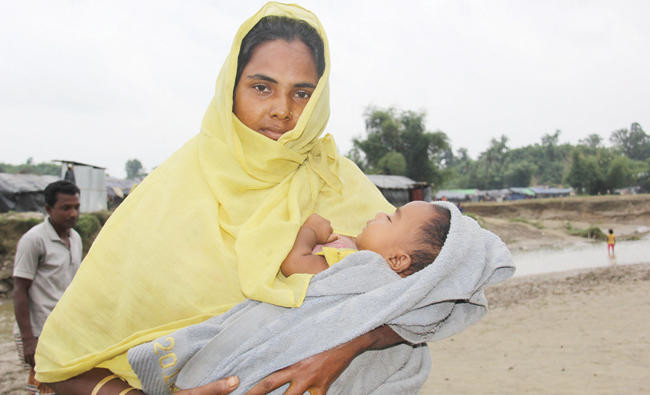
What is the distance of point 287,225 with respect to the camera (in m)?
1.49

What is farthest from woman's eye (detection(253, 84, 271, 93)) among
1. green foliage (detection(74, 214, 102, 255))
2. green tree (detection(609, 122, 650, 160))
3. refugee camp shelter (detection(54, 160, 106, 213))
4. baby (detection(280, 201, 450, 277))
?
green tree (detection(609, 122, 650, 160))

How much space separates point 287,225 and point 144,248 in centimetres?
45

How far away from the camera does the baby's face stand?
5.07 feet

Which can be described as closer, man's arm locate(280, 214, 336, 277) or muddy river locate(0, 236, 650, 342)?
man's arm locate(280, 214, 336, 277)

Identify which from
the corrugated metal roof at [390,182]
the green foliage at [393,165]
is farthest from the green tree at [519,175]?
the corrugated metal roof at [390,182]

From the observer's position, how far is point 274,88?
166 centimetres

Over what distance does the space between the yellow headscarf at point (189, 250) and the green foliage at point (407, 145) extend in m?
35.0

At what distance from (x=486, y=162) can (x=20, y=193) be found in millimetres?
72898

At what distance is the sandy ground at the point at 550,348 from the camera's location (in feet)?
19.9

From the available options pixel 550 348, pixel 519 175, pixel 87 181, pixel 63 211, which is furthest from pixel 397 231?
pixel 519 175

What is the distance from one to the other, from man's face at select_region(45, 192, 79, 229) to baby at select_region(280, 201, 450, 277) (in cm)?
323

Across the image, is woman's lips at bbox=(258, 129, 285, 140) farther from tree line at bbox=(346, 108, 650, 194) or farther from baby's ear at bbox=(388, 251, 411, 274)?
tree line at bbox=(346, 108, 650, 194)

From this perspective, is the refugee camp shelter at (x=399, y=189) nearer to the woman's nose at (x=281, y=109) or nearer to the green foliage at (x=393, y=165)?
the green foliage at (x=393, y=165)

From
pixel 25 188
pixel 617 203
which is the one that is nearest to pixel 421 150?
pixel 617 203
